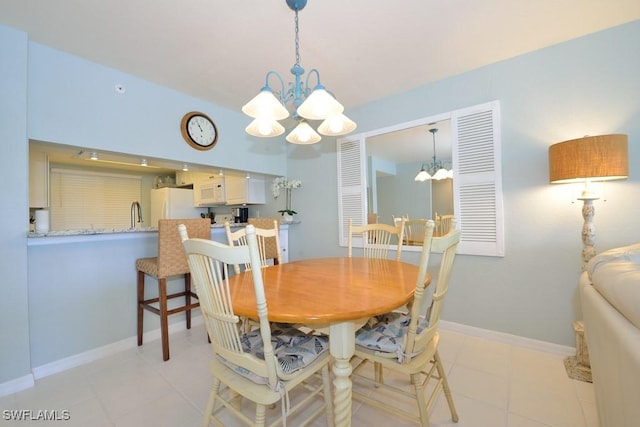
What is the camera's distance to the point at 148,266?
2.07 meters

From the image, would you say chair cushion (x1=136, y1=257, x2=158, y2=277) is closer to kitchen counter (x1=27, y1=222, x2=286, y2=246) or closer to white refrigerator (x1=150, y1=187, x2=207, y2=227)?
kitchen counter (x1=27, y1=222, x2=286, y2=246)

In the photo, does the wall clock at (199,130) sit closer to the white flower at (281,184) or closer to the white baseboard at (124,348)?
the white flower at (281,184)

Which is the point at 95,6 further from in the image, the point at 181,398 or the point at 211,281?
the point at 181,398

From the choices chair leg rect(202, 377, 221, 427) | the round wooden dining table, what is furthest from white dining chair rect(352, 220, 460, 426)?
chair leg rect(202, 377, 221, 427)

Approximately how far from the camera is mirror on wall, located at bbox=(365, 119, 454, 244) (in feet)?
8.01

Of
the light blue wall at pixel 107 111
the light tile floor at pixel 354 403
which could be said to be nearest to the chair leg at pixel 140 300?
the light tile floor at pixel 354 403

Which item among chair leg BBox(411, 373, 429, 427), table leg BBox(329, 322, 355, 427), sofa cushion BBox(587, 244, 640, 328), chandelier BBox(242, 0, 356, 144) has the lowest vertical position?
chair leg BBox(411, 373, 429, 427)

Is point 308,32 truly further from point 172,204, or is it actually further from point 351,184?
point 172,204

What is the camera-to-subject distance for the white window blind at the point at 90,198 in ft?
13.4

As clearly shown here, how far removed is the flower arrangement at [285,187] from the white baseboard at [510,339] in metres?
2.16

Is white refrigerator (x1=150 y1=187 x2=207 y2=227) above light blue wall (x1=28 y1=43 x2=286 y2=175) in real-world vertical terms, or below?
below

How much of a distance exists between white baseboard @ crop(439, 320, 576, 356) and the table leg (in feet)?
5.55

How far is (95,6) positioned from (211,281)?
179cm

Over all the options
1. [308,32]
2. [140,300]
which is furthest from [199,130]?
[140,300]
